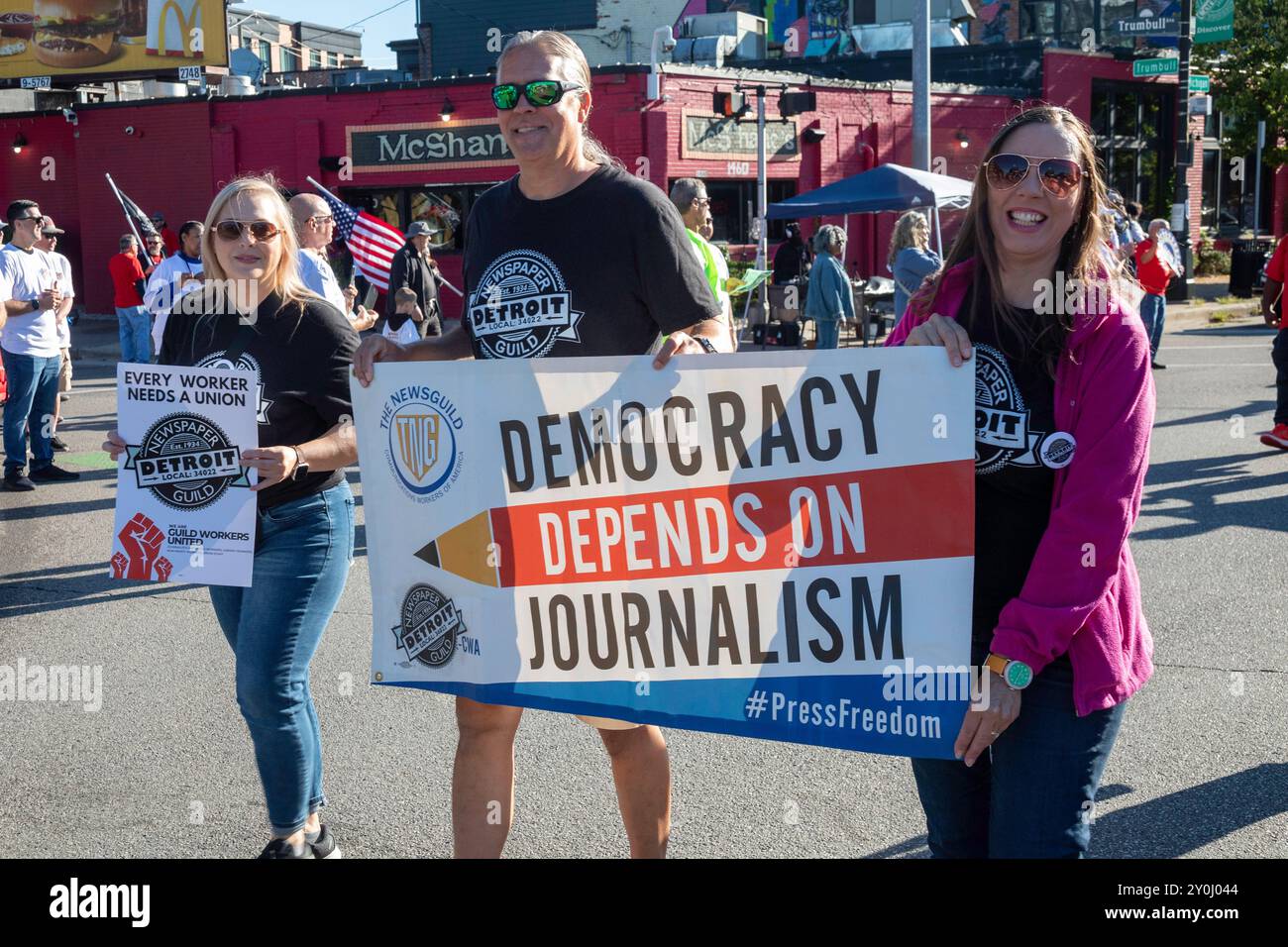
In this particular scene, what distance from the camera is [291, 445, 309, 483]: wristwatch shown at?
11.8ft

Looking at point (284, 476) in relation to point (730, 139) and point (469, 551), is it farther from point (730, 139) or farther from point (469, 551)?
point (730, 139)

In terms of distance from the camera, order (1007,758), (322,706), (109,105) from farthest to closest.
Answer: (109,105) → (322,706) → (1007,758)

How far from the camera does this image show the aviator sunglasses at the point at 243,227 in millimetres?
3752

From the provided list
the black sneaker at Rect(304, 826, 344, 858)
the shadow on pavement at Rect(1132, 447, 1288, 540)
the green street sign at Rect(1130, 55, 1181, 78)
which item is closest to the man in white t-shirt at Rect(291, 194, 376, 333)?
the black sneaker at Rect(304, 826, 344, 858)

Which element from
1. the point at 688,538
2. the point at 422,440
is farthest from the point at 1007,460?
the point at 422,440

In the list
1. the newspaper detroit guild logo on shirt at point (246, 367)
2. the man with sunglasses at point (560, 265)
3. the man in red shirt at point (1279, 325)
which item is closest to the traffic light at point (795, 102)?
the man in red shirt at point (1279, 325)

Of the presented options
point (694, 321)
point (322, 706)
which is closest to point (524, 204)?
point (694, 321)

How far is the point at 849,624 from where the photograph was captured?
2.85 meters

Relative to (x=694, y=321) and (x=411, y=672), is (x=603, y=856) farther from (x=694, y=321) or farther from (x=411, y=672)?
(x=694, y=321)

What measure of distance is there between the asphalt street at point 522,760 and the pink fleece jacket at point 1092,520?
5.26ft

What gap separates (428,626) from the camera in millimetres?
3215

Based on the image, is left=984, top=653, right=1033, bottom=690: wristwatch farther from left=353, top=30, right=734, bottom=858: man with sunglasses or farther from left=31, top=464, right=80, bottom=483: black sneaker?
left=31, top=464, right=80, bottom=483: black sneaker
